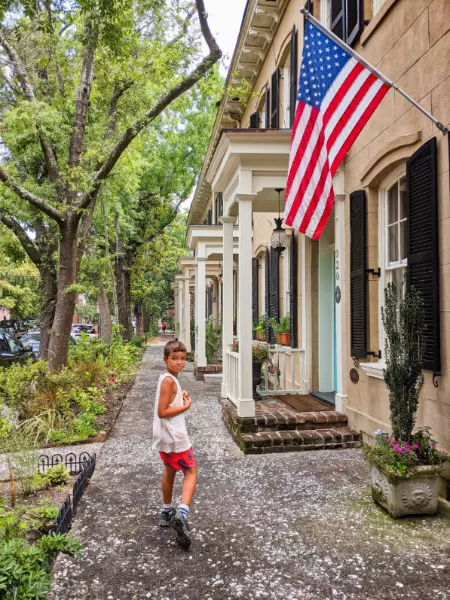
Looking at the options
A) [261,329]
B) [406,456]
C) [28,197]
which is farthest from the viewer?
[261,329]

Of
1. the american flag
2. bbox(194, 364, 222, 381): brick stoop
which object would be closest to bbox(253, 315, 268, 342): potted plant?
bbox(194, 364, 222, 381): brick stoop

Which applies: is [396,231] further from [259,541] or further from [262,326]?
[262,326]

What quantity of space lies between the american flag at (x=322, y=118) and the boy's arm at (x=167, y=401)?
2.48 metres

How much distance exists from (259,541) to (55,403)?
539 cm

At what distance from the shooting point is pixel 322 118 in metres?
4.74

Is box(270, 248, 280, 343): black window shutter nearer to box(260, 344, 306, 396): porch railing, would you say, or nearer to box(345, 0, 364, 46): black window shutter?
box(260, 344, 306, 396): porch railing

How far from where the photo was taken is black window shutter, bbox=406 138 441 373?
172 inches

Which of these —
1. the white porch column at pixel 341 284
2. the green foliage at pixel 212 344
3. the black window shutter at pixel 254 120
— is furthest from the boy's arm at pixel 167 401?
the green foliage at pixel 212 344

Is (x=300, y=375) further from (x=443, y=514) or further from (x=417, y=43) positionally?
(x=417, y=43)

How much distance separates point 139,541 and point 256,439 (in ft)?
8.15

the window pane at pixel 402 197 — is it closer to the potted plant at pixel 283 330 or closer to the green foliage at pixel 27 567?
the potted plant at pixel 283 330

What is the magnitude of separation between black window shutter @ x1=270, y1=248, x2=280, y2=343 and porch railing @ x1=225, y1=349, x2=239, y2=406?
2.17 m

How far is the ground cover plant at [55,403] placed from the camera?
6844 millimetres

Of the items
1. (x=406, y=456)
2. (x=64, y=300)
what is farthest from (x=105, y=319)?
(x=406, y=456)
